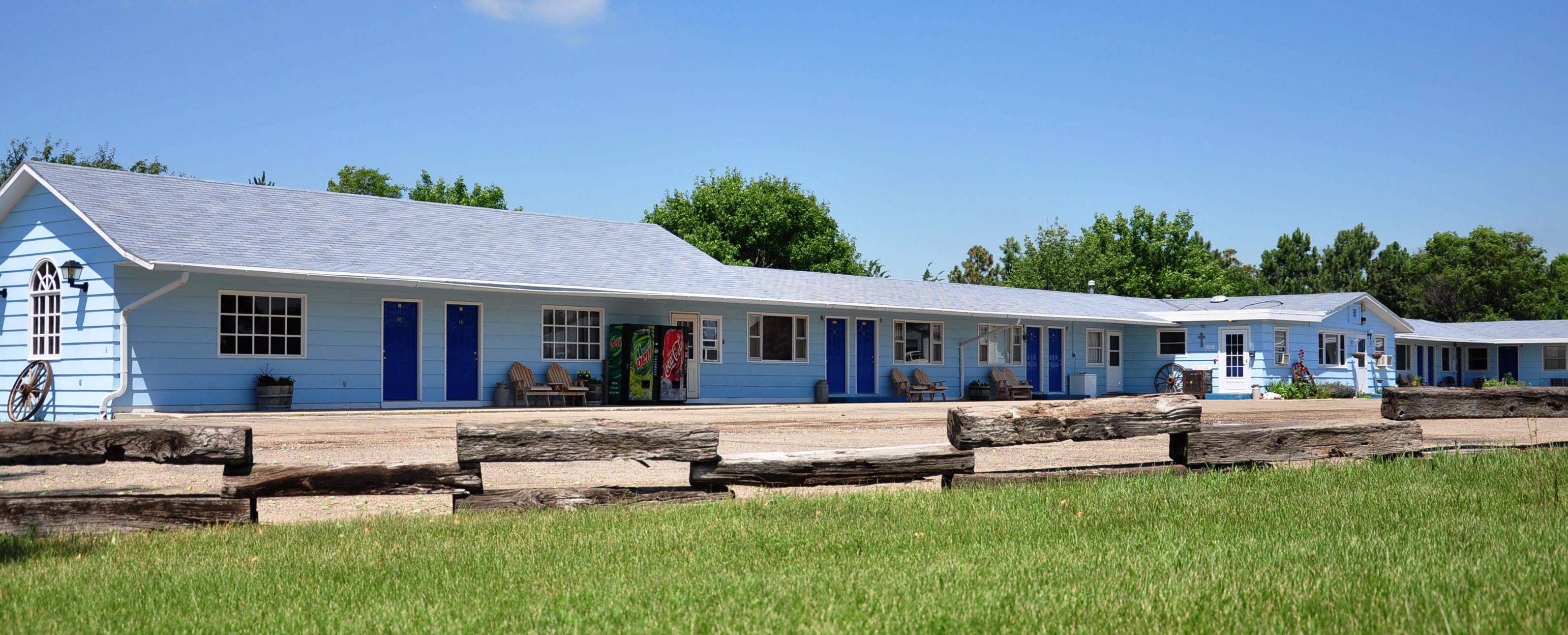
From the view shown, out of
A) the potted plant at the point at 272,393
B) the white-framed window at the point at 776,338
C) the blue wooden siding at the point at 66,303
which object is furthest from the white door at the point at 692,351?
the blue wooden siding at the point at 66,303

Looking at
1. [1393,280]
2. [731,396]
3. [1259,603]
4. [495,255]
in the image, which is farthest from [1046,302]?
[1393,280]

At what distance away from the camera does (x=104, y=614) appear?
14.9 ft

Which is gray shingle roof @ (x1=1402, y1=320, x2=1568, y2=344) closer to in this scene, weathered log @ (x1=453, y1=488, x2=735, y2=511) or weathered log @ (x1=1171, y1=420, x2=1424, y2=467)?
weathered log @ (x1=1171, y1=420, x2=1424, y2=467)

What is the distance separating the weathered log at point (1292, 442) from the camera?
28.5ft

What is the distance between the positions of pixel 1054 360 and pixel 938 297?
4.40 m

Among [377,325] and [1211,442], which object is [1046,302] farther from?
[1211,442]

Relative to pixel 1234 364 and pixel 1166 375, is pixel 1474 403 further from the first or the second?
pixel 1166 375

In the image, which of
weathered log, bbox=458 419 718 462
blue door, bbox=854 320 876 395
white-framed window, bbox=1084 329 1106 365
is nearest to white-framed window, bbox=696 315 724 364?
blue door, bbox=854 320 876 395

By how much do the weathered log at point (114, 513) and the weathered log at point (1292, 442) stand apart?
6.28 metres

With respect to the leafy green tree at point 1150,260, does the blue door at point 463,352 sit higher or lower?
lower

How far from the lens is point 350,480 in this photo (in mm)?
6855

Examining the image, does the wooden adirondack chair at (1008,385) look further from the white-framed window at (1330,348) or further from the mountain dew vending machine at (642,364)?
the mountain dew vending machine at (642,364)

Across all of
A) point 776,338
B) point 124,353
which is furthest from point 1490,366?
point 124,353

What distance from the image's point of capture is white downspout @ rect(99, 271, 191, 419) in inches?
698
